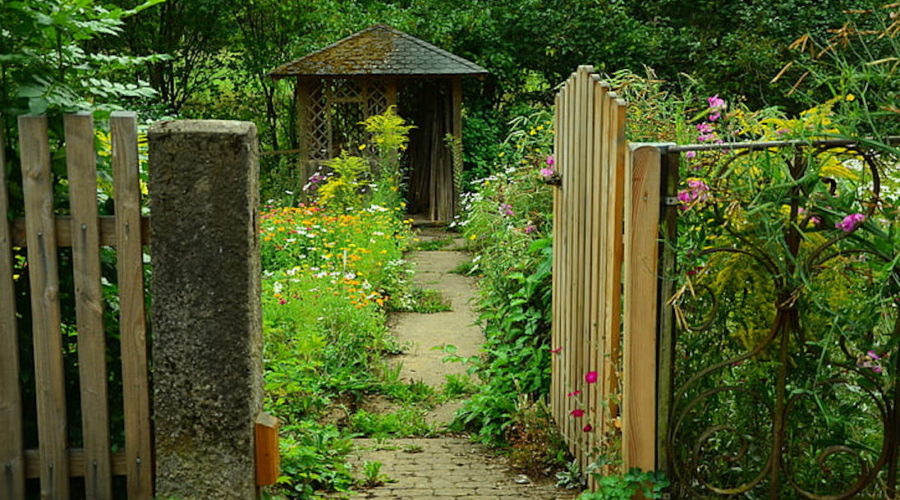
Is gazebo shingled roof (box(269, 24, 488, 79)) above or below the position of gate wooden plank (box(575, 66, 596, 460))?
above

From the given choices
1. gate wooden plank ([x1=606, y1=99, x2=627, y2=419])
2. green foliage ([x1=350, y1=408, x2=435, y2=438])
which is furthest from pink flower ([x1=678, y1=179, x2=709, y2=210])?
green foliage ([x1=350, y1=408, x2=435, y2=438])

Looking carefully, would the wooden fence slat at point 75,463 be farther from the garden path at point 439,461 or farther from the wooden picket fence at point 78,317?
the garden path at point 439,461

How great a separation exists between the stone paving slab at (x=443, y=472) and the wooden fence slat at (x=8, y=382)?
159 centimetres

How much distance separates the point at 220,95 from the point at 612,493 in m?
17.6

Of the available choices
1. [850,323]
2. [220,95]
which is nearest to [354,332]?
[850,323]

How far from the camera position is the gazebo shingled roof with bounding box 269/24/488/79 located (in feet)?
49.6

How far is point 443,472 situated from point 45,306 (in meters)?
2.24

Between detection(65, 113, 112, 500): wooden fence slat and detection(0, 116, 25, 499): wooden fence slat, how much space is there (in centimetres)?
24

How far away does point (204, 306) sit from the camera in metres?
3.65

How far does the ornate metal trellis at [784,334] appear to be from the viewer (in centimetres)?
343

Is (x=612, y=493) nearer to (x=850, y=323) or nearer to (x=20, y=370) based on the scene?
(x=850, y=323)

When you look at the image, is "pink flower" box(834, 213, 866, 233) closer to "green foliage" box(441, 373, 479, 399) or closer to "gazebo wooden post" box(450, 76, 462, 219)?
"green foliage" box(441, 373, 479, 399)

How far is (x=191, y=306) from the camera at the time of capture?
3648mm

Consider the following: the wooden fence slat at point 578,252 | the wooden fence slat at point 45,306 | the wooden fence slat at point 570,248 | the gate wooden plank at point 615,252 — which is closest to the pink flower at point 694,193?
the gate wooden plank at point 615,252
